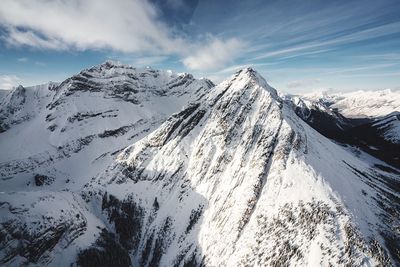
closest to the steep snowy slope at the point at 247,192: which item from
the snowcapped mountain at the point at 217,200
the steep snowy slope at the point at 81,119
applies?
the snowcapped mountain at the point at 217,200

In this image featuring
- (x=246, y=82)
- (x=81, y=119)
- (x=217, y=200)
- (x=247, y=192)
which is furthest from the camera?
(x=81, y=119)

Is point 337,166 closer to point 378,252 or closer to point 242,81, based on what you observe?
point 378,252

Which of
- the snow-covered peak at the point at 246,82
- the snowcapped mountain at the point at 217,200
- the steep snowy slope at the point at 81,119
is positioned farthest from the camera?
the steep snowy slope at the point at 81,119

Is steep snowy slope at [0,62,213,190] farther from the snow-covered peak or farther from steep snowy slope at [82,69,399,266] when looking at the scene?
the snow-covered peak

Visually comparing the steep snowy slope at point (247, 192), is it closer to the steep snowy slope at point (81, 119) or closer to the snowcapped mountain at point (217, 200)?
the snowcapped mountain at point (217, 200)

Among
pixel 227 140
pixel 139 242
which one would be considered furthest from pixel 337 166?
pixel 139 242

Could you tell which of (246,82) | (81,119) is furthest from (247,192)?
(81,119)

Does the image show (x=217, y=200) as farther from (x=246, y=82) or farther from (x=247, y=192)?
(x=246, y=82)

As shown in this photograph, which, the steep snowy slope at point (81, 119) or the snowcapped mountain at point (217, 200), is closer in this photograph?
the snowcapped mountain at point (217, 200)

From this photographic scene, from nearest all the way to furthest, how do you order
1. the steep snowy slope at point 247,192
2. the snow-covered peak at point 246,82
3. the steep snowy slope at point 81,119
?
1. the steep snowy slope at point 247,192
2. the snow-covered peak at point 246,82
3. the steep snowy slope at point 81,119
